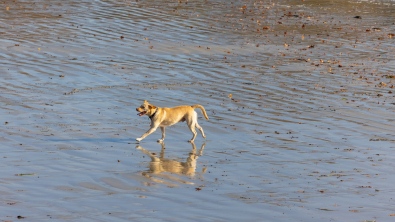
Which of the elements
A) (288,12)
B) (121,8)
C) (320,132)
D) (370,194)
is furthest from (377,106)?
(121,8)

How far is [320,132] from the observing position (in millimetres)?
13633

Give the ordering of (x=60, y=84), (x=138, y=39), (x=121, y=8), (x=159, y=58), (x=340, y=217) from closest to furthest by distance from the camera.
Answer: (x=340, y=217) → (x=60, y=84) → (x=159, y=58) → (x=138, y=39) → (x=121, y=8)

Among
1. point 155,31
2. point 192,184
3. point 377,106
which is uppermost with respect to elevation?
point 155,31

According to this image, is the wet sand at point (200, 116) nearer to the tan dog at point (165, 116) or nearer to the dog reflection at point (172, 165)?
the dog reflection at point (172, 165)

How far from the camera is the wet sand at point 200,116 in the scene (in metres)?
8.98

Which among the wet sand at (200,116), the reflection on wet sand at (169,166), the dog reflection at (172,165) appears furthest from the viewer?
the dog reflection at (172,165)

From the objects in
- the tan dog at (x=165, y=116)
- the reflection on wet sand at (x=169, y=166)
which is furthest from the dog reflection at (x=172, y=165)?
the tan dog at (x=165, y=116)

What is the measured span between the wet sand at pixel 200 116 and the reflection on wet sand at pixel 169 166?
0.13 ft

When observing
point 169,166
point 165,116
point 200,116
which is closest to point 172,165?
point 169,166

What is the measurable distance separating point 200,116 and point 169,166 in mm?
4373

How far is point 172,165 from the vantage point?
36.4ft

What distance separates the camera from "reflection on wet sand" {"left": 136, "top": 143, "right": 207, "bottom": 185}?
10.3 meters

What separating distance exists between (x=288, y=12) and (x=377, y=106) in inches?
690

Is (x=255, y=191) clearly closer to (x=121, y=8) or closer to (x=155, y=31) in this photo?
(x=155, y=31)
